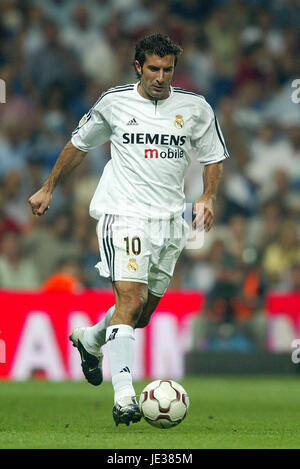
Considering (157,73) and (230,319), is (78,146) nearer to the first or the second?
(157,73)

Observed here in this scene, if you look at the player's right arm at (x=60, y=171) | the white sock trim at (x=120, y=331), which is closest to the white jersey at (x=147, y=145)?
the player's right arm at (x=60, y=171)

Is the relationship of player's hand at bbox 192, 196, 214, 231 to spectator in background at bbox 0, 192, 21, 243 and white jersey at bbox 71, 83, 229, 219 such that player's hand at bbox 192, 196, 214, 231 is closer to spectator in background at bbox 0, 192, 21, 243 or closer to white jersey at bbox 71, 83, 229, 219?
white jersey at bbox 71, 83, 229, 219

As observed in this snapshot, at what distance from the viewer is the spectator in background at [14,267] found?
Answer: 12570 mm

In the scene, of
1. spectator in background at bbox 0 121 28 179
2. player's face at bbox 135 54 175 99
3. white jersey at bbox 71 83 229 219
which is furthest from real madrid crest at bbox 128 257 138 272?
spectator in background at bbox 0 121 28 179

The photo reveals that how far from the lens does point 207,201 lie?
6.61 m

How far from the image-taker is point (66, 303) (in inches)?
473

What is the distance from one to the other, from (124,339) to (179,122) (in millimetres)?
1484

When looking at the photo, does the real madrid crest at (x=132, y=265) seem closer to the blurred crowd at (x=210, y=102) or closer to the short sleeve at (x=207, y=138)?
the short sleeve at (x=207, y=138)

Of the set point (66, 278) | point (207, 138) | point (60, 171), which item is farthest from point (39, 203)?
point (66, 278)

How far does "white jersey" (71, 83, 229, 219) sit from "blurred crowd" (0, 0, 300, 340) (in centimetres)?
538

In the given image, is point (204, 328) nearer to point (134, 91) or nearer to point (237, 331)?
point (237, 331)

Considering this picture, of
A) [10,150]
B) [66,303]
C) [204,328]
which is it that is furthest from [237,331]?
[10,150]

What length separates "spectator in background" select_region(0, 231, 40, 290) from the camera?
41.2 feet

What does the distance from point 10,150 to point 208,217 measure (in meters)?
8.07
